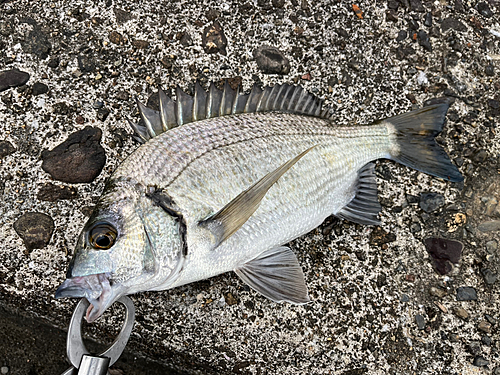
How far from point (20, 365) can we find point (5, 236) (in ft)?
2.35

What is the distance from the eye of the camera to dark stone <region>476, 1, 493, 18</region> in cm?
253

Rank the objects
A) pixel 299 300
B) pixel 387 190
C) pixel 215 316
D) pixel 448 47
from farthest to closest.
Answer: pixel 448 47 < pixel 387 190 < pixel 215 316 < pixel 299 300

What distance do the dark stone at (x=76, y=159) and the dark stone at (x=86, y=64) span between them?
0.40m

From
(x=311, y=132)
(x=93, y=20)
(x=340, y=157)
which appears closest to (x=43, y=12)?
(x=93, y=20)

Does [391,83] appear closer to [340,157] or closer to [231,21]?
[340,157]

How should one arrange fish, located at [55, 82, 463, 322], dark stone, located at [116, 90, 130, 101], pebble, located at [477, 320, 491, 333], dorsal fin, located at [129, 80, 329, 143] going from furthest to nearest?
1. dark stone, located at [116, 90, 130, 101]
2. pebble, located at [477, 320, 491, 333]
3. dorsal fin, located at [129, 80, 329, 143]
4. fish, located at [55, 82, 463, 322]

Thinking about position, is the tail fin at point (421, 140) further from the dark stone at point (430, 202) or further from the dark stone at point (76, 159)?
the dark stone at point (76, 159)

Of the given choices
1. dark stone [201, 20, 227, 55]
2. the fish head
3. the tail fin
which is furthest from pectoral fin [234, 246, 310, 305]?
dark stone [201, 20, 227, 55]

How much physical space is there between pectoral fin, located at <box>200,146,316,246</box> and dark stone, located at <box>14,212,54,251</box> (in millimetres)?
988

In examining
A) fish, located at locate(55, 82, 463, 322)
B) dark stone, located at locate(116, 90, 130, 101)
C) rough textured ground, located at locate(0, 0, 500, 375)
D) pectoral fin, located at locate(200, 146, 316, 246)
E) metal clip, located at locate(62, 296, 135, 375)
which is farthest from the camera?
dark stone, located at locate(116, 90, 130, 101)

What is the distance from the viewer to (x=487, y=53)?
2475 millimetres

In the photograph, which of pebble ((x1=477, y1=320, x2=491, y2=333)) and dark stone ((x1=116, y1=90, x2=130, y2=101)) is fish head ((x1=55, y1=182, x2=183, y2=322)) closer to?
dark stone ((x1=116, y1=90, x2=130, y2=101))

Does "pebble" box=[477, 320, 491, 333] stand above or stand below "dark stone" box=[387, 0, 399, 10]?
below

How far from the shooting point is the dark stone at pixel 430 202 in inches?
88.4
